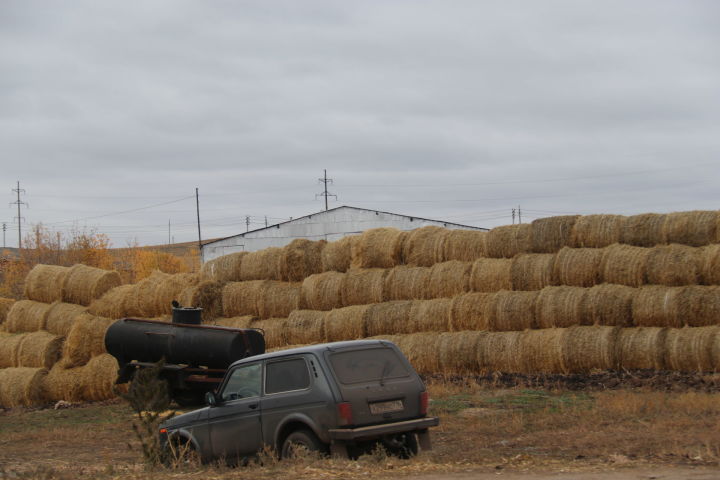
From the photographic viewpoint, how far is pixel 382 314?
24.4 meters

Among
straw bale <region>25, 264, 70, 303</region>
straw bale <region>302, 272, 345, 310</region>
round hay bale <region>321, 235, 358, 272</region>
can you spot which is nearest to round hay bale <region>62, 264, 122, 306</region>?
straw bale <region>25, 264, 70, 303</region>

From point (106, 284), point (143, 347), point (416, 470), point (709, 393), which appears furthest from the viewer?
point (106, 284)

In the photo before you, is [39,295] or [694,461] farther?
[39,295]

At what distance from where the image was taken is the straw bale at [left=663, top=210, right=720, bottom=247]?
20.1 metres

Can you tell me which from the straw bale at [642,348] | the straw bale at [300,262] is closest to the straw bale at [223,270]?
the straw bale at [300,262]

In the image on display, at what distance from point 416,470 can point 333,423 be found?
4.18 ft

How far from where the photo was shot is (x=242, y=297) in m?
27.2

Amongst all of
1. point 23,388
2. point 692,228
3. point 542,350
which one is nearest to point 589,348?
point 542,350

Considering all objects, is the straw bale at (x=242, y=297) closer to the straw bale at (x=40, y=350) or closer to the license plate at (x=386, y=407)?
the straw bale at (x=40, y=350)

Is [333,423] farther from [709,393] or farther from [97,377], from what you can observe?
[97,377]

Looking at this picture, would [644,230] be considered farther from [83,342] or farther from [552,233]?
[83,342]

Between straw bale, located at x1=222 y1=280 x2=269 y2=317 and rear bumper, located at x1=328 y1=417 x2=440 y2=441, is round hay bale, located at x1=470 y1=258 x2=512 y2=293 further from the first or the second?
rear bumper, located at x1=328 y1=417 x2=440 y2=441

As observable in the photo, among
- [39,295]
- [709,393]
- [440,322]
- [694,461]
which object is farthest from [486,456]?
[39,295]

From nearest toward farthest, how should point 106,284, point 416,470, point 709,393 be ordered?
1. point 416,470
2. point 709,393
3. point 106,284
